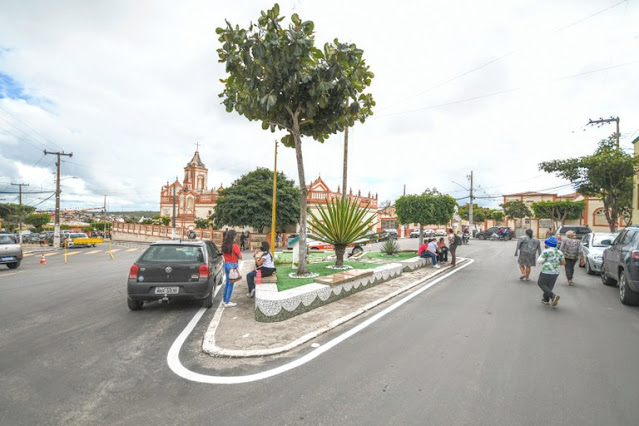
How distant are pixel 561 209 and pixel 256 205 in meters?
39.0

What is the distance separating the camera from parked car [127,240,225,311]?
6141 mm

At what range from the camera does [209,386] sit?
11.2ft

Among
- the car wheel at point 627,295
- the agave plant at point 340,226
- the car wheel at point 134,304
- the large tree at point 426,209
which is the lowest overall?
the car wheel at point 134,304

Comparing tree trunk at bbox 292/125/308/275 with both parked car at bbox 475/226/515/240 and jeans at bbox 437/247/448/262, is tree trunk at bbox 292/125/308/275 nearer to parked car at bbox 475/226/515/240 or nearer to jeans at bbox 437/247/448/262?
jeans at bbox 437/247/448/262

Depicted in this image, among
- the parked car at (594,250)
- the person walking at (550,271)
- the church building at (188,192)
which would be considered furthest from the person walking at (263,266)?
the church building at (188,192)

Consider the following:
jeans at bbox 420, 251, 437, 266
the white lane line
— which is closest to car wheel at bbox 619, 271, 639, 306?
the white lane line

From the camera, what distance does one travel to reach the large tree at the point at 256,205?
101 ft

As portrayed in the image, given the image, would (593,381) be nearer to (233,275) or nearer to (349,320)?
(349,320)

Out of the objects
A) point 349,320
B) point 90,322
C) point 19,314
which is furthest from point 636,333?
point 19,314

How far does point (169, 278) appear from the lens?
621 cm

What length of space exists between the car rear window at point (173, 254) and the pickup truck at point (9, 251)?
12.2m

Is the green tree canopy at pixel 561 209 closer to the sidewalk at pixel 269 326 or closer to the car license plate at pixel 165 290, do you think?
the sidewalk at pixel 269 326

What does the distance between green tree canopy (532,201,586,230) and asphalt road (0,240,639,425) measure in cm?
4344

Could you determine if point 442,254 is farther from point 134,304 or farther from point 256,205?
point 256,205
